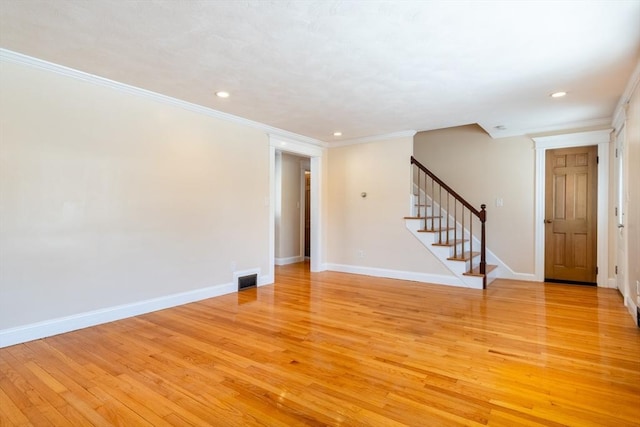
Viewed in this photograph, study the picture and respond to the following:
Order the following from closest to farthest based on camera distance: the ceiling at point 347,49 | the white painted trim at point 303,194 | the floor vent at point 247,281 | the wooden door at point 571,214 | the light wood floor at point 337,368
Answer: the light wood floor at point 337,368 → the ceiling at point 347,49 → the floor vent at point 247,281 → the wooden door at point 571,214 → the white painted trim at point 303,194

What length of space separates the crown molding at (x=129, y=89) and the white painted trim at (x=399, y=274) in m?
2.43

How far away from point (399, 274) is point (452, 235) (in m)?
1.22

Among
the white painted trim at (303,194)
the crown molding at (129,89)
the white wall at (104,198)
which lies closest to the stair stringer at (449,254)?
the crown molding at (129,89)

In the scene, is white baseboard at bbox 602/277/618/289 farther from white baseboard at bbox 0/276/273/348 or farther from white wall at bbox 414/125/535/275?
white baseboard at bbox 0/276/273/348

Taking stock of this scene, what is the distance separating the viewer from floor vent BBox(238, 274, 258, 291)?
4.49m

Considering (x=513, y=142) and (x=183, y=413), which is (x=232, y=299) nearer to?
(x=183, y=413)

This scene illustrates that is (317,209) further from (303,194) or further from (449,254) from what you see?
(449,254)

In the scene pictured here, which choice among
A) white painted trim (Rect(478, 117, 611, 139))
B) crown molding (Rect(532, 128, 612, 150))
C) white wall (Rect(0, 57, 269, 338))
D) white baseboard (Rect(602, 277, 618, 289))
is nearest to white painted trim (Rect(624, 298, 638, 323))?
white baseboard (Rect(602, 277, 618, 289))

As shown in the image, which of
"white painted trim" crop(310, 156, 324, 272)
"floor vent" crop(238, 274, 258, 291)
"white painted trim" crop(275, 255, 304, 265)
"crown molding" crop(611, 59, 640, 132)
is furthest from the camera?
"white painted trim" crop(275, 255, 304, 265)

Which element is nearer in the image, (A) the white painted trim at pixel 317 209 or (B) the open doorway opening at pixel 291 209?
(A) the white painted trim at pixel 317 209

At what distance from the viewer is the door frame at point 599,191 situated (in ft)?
14.9

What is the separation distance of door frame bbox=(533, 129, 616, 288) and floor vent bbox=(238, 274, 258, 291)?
4170mm

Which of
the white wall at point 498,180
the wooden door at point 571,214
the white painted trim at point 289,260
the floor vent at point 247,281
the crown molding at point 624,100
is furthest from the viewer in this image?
the white painted trim at point 289,260

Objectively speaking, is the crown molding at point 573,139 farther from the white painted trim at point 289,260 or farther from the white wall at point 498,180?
the white painted trim at point 289,260
